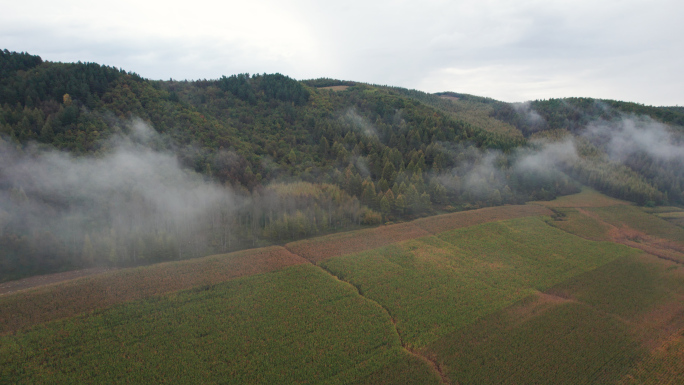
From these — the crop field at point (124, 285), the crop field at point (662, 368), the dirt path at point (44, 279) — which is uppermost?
the crop field at point (124, 285)

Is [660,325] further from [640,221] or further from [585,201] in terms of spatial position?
[585,201]

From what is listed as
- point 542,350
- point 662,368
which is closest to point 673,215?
point 662,368

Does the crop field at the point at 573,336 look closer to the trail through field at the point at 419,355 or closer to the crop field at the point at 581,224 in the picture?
the trail through field at the point at 419,355

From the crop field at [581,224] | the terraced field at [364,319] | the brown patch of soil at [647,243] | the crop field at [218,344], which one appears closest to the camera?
the crop field at [218,344]

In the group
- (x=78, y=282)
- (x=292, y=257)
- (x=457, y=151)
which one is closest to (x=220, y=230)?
(x=292, y=257)

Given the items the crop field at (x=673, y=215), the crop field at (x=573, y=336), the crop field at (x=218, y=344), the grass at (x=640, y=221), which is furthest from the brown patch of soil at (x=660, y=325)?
the crop field at (x=673, y=215)
